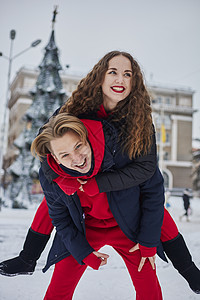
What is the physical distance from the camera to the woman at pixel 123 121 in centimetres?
78

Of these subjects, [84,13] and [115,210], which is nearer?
[115,210]

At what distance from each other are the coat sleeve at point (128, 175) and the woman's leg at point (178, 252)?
9.4 inches

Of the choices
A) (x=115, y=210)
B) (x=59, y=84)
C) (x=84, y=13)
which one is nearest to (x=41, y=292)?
(x=115, y=210)

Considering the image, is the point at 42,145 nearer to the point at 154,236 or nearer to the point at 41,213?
the point at 41,213

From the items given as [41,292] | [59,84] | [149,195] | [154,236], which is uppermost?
[59,84]

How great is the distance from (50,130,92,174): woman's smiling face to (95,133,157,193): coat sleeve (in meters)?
0.06

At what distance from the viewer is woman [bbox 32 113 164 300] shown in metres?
0.74

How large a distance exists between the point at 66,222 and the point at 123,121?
1.21ft

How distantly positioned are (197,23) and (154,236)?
8.37ft

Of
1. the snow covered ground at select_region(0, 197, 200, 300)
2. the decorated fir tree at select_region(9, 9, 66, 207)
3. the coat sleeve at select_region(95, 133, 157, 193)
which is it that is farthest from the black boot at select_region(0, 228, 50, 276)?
the decorated fir tree at select_region(9, 9, 66, 207)

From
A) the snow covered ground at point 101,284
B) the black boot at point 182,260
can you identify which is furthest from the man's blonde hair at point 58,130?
the snow covered ground at point 101,284

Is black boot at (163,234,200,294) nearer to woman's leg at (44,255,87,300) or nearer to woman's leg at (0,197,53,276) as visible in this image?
woman's leg at (44,255,87,300)

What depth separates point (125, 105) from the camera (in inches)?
35.2

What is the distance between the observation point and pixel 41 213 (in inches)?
38.5
